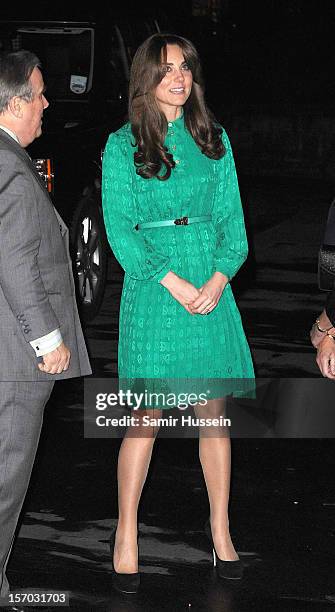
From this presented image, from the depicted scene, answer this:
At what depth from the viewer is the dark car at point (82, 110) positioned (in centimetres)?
948

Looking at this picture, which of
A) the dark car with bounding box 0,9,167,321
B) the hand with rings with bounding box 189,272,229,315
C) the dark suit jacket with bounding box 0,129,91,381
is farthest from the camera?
the dark car with bounding box 0,9,167,321

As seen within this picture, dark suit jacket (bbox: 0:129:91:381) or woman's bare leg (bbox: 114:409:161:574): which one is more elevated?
dark suit jacket (bbox: 0:129:91:381)

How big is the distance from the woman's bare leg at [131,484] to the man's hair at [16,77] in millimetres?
1394

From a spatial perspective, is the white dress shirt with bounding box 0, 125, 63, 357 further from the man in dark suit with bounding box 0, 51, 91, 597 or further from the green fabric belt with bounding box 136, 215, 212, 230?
A: the green fabric belt with bounding box 136, 215, 212, 230

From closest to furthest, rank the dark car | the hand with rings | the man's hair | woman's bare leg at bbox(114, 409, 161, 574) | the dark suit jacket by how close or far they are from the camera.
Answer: the dark suit jacket, the man's hair, the hand with rings, woman's bare leg at bbox(114, 409, 161, 574), the dark car

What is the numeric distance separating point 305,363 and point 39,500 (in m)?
3.07

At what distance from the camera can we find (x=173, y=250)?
5000mm

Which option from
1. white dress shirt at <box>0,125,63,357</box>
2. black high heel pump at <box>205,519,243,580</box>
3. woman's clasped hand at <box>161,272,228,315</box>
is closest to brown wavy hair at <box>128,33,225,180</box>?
woman's clasped hand at <box>161,272,228,315</box>

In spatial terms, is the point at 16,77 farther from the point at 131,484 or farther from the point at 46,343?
the point at 131,484

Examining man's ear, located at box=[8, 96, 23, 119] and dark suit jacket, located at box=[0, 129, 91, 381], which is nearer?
dark suit jacket, located at box=[0, 129, 91, 381]

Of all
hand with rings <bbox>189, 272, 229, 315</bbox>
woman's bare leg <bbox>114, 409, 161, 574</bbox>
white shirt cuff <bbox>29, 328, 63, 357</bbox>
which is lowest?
woman's bare leg <bbox>114, 409, 161, 574</bbox>

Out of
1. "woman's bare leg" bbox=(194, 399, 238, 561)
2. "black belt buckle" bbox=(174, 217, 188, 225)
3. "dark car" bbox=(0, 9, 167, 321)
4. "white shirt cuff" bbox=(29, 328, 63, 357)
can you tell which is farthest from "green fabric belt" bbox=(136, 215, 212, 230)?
"dark car" bbox=(0, 9, 167, 321)

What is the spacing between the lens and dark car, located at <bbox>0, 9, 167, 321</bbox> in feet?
31.1

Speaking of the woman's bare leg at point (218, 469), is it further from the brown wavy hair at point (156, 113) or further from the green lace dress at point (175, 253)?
the brown wavy hair at point (156, 113)
